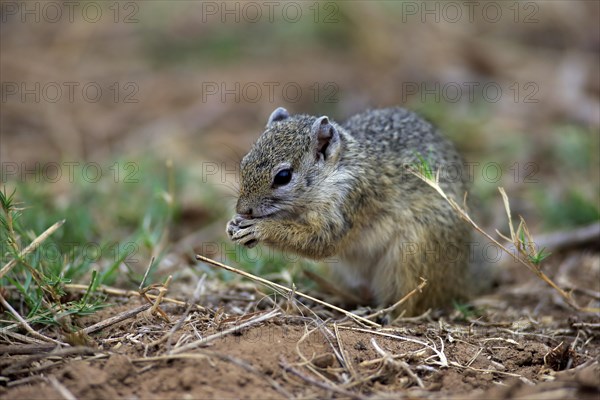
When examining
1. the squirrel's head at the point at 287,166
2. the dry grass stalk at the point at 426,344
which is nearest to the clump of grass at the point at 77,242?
the squirrel's head at the point at 287,166

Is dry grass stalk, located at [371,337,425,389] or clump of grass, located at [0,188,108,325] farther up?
clump of grass, located at [0,188,108,325]

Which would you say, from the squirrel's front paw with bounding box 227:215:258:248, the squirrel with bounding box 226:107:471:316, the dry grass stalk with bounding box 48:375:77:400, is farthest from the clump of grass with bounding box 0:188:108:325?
the squirrel with bounding box 226:107:471:316

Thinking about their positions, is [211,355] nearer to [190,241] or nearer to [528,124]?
[190,241]

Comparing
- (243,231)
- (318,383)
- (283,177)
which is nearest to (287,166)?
(283,177)

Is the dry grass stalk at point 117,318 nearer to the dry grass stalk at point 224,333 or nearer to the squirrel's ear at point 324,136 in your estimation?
the dry grass stalk at point 224,333

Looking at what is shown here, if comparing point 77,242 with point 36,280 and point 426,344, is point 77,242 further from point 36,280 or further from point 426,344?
point 426,344

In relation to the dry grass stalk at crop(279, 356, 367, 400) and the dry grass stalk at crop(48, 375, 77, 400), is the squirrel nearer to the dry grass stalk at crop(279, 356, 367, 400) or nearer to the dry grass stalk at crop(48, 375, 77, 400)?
the dry grass stalk at crop(279, 356, 367, 400)
